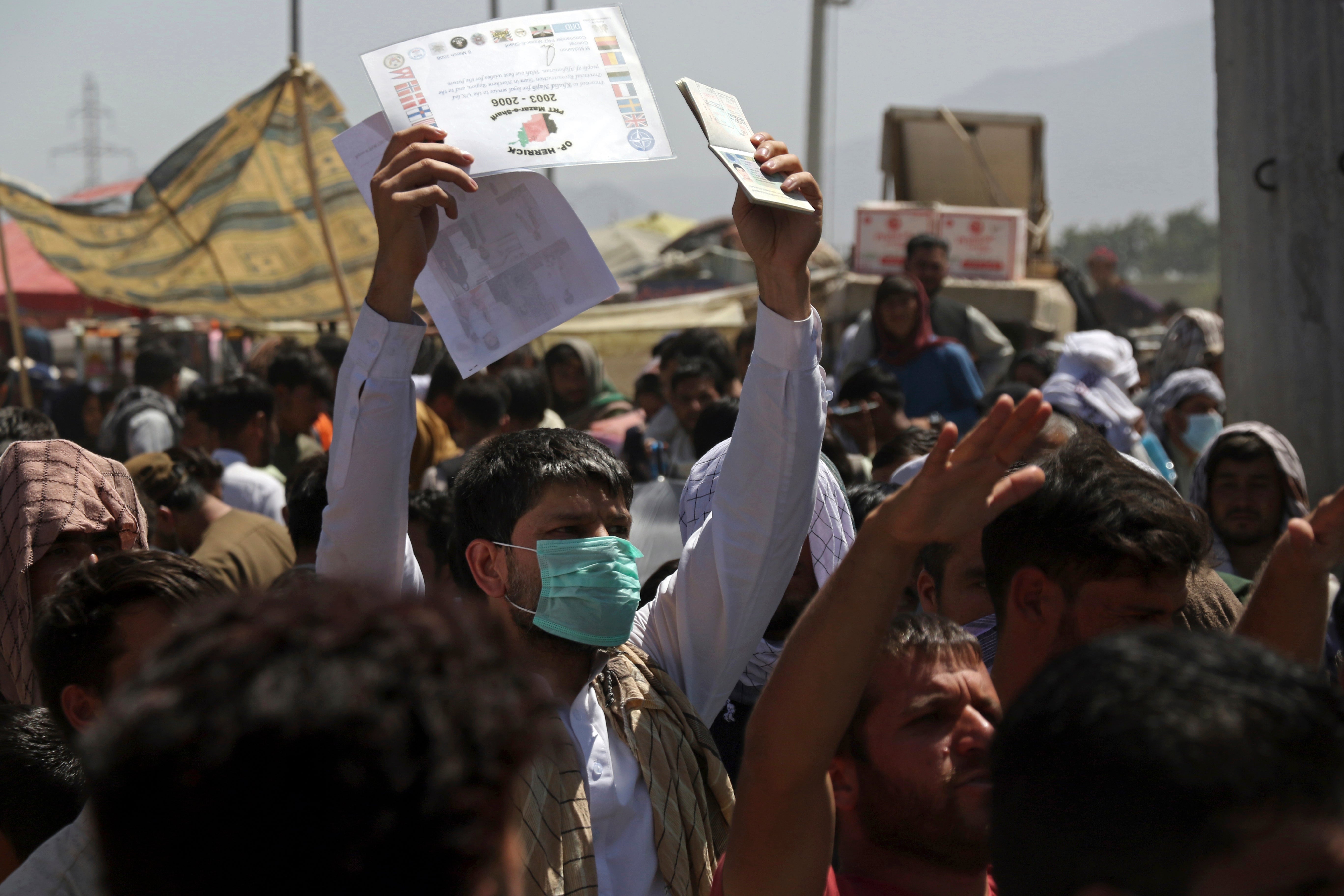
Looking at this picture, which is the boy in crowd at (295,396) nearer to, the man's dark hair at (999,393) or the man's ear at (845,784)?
the man's dark hair at (999,393)

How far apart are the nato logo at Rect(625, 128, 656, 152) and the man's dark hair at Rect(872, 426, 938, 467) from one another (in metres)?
2.04

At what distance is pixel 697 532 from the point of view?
100 inches

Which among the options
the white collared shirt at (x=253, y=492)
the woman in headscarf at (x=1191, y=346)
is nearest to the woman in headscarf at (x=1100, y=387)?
the woman in headscarf at (x=1191, y=346)

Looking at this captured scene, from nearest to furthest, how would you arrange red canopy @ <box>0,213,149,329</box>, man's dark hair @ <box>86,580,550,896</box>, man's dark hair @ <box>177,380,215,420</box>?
man's dark hair @ <box>86,580,550,896</box>
man's dark hair @ <box>177,380,215,420</box>
red canopy @ <box>0,213,149,329</box>

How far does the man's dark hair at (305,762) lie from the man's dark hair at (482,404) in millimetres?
4819

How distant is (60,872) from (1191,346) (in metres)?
7.89

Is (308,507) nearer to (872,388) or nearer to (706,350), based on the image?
(872,388)

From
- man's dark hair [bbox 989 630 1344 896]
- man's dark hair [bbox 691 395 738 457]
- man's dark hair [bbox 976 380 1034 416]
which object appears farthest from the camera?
man's dark hair [bbox 976 380 1034 416]

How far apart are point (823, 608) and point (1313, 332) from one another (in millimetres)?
4726

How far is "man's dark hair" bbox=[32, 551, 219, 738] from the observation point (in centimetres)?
216

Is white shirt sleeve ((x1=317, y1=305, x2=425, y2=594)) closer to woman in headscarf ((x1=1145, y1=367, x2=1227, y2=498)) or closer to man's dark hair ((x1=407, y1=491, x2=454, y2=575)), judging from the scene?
man's dark hair ((x1=407, y1=491, x2=454, y2=575))

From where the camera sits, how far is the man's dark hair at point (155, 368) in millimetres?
7965

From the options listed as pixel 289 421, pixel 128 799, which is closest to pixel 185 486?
pixel 289 421

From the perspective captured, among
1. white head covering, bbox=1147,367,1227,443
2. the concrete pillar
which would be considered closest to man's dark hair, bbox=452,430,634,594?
the concrete pillar
